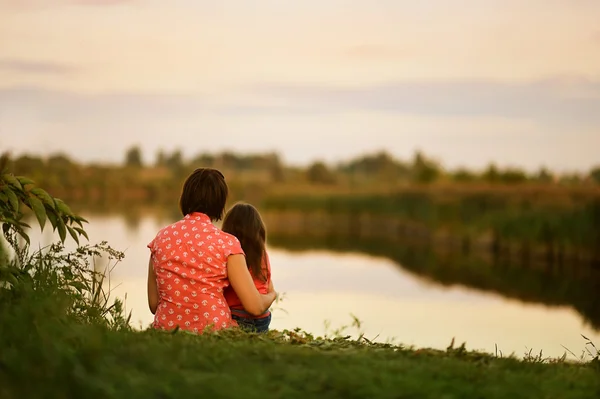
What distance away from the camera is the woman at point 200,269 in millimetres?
4352

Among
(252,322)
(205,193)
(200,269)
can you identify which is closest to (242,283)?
(200,269)

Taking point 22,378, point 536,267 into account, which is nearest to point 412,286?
point 536,267

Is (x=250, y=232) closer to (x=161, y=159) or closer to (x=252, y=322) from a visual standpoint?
(x=252, y=322)

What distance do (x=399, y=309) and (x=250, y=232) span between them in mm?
9539

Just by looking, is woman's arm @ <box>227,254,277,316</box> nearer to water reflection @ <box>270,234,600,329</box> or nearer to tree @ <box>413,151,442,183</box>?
water reflection @ <box>270,234,600,329</box>

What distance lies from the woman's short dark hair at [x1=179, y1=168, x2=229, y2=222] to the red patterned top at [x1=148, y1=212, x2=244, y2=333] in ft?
0.18

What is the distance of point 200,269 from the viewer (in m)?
4.36

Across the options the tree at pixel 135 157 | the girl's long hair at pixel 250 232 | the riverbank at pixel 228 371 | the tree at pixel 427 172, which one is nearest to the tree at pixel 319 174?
the tree at pixel 135 157

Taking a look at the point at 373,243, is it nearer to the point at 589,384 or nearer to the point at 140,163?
the point at 589,384

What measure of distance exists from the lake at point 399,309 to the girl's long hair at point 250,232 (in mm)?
2377

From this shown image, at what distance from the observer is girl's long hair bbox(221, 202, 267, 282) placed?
495 cm

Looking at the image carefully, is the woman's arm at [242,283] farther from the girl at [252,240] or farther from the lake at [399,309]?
the lake at [399,309]

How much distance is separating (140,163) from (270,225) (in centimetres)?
2288

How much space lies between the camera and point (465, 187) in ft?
103
